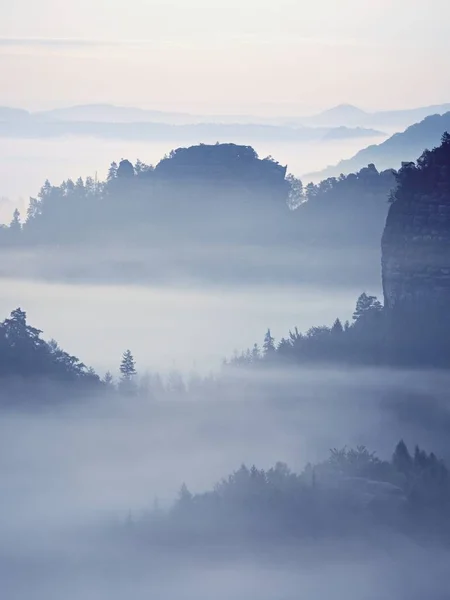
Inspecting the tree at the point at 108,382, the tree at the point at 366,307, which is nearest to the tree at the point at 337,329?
the tree at the point at 366,307

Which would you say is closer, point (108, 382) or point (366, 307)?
point (108, 382)

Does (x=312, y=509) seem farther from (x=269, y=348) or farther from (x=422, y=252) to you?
(x=269, y=348)

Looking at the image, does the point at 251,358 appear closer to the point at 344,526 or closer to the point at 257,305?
the point at 344,526

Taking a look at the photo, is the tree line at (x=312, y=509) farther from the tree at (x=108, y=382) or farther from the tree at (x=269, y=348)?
the tree at (x=269, y=348)

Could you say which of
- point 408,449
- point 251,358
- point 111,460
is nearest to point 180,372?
point 251,358

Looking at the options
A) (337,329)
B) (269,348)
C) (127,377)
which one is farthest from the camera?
(269,348)

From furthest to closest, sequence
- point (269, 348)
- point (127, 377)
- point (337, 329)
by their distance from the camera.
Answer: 1. point (269, 348)
2. point (337, 329)
3. point (127, 377)

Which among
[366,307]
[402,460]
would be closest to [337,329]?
[366,307]

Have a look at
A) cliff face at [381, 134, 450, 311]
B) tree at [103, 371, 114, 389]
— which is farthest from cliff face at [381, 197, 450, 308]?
tree at [103, 371, 114, 389]

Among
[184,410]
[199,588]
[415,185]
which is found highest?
[415,185]
